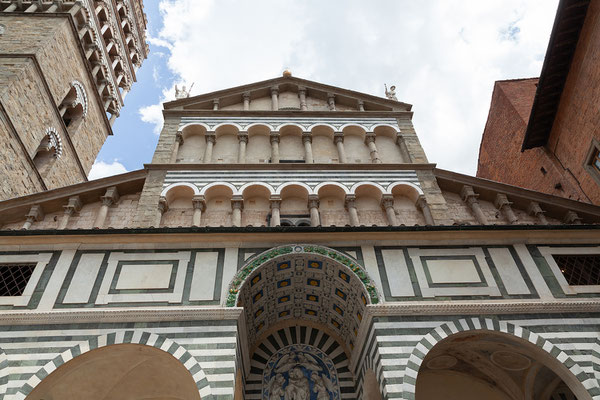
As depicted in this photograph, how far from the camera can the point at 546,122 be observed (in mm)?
12523

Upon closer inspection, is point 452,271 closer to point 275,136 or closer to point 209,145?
point 275,136

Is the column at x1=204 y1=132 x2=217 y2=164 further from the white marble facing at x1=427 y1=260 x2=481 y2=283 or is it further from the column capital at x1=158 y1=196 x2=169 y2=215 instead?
the white marble facing at x1=427 y1=260 x2=481 y2=283

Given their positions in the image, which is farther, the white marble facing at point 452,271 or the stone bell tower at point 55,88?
the stone bell tower at point 55,88

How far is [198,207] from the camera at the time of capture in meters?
9.77

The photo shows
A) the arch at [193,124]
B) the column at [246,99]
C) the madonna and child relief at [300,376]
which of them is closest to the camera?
the madonna and child relief at [300,376]

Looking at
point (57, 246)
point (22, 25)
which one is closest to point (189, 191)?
point (57, 246)

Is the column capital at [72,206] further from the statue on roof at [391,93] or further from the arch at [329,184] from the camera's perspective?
the statue on roof at [391,93]

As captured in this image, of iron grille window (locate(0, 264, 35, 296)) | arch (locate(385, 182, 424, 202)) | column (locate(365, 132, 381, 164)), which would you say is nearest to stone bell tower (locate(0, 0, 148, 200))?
iron grille window (locate(0, 264, 35, 296))

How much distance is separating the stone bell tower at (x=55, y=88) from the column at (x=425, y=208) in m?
11.1

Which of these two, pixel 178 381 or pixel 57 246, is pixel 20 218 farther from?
pixel 178 381

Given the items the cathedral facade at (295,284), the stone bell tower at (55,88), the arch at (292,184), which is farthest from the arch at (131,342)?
the stone bell tower at (55,88)

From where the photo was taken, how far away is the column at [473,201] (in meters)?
9.81

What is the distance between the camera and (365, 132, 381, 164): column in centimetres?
1132

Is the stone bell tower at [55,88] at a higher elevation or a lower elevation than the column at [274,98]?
higher
